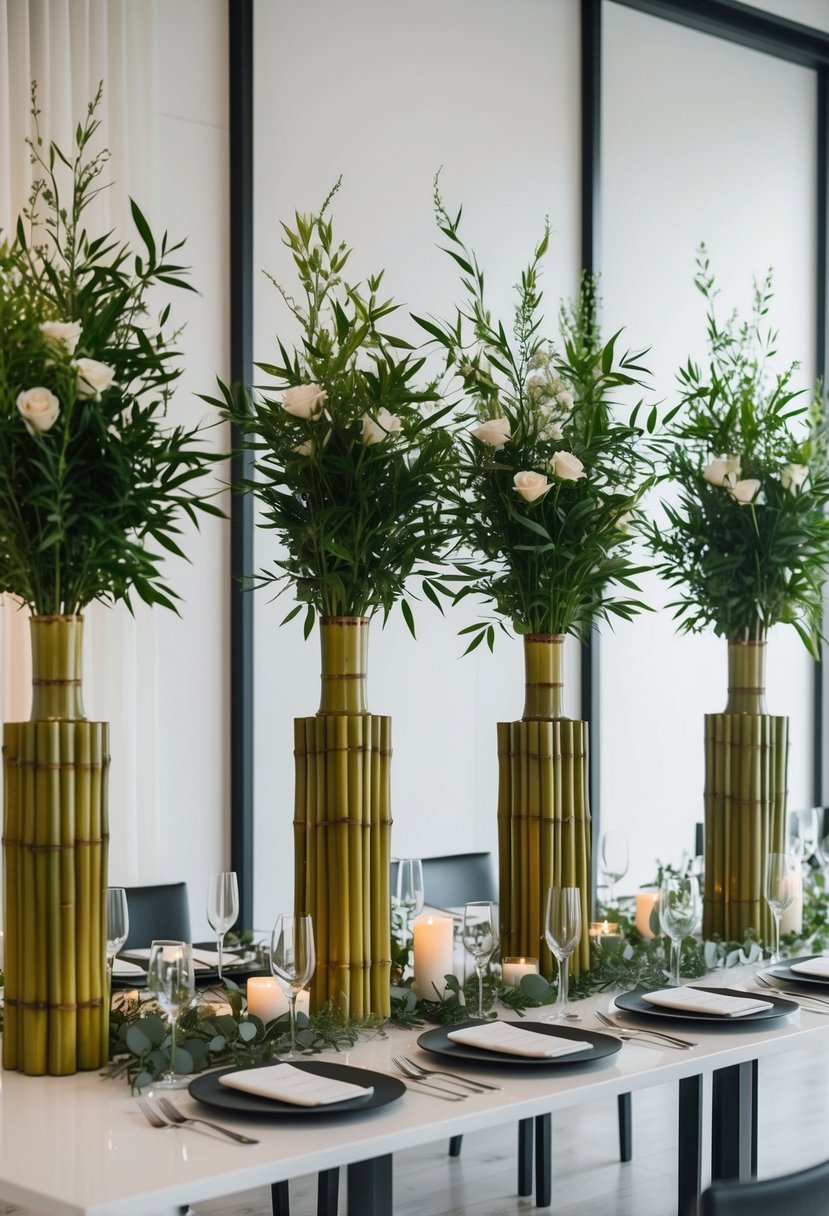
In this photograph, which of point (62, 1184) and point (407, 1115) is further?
point (407, 1115)

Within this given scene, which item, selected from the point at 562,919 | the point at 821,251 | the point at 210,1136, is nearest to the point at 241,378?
the point at 562,919

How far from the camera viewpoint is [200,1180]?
1791 mm

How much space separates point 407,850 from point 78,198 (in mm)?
3349

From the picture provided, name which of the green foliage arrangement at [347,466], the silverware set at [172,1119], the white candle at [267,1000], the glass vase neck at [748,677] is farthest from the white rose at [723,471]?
the silverware set at [172,1119]

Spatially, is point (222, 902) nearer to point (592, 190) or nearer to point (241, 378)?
point (241, 378)

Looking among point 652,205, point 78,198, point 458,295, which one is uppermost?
point 652,205

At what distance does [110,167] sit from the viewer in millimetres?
4449

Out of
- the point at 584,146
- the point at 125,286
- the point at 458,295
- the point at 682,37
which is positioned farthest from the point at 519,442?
the point at 682,37

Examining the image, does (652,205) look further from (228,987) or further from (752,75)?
(228,987)

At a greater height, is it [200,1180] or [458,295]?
[458,295]

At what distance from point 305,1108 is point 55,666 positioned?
77 cm

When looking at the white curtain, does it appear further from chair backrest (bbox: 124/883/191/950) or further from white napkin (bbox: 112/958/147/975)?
white napkin (bbox: 112/958/147/975)

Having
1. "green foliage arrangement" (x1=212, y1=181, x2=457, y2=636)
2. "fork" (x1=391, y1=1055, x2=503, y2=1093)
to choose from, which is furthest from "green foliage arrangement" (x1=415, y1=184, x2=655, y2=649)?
"fork" (x1=391, y1=1055, x2=503, y2=1093)

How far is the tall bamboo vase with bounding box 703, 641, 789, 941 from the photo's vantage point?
3.42 m
